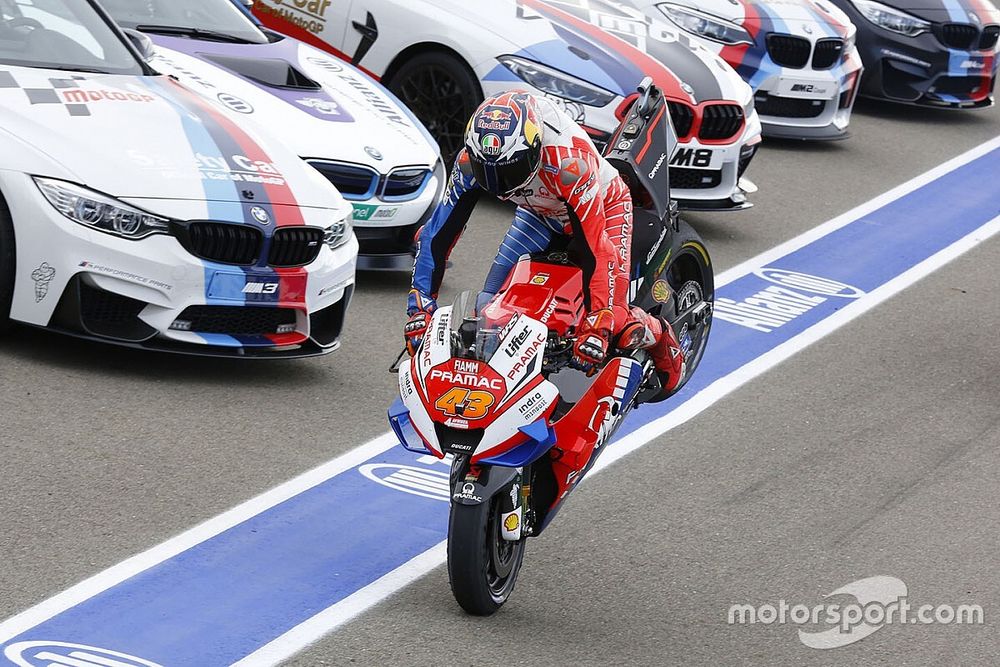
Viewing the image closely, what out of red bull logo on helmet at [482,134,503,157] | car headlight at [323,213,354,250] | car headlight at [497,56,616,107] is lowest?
car headlight at [497,56,616,107]

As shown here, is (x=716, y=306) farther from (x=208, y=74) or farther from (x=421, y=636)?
(x=421, y=636)

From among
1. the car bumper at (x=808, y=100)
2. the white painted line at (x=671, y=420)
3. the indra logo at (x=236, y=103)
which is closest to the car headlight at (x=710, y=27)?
the car bumper at (x=808, y=100)

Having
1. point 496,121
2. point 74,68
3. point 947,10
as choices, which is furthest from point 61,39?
point 947,10

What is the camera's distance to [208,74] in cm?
920

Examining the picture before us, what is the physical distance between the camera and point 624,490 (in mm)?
6910

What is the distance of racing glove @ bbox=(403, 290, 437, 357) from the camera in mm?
5500

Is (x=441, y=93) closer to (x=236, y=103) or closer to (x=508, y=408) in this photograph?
(x=236, y=103)

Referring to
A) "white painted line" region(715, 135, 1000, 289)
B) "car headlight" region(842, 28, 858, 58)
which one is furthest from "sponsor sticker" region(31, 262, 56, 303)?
"car headlight" region(842, 28, 858, 58)

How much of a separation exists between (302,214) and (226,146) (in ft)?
1.72

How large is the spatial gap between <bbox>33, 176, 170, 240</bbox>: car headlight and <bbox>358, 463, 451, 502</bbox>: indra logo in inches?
60.2

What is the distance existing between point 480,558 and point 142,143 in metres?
3.23

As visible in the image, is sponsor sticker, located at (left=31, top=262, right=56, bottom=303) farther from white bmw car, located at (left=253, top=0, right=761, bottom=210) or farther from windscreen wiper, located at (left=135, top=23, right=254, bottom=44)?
white bmw car, located at (left=253, top=0, right=761, bottom=210)

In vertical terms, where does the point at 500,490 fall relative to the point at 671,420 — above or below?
above

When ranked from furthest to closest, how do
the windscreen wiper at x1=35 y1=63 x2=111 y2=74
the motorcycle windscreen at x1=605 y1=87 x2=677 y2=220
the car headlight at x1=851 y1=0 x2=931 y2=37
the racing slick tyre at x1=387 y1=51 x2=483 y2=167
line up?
the car headlight at x1=851 y1=0 x2=931 y2=37 → the racing slick tyre at x1=387 y1=51 x2=483 y2=167 → the windscreen wiper at x1=35 y1=63 x2=111 y2=74 → the motorcycle windscreen at x1=605 y1=87 x2=677 y2=220
